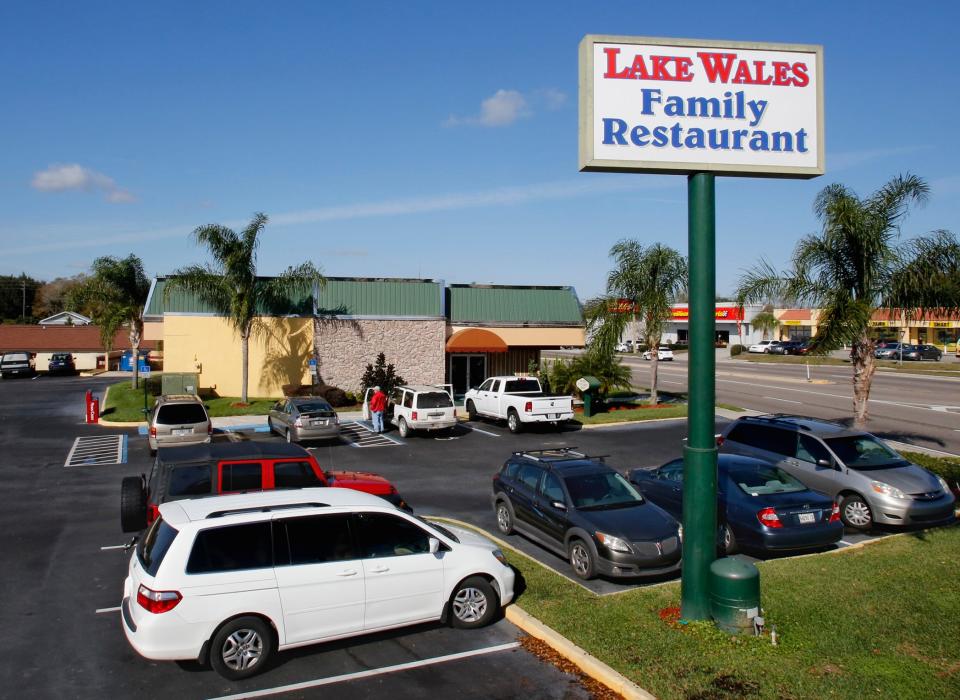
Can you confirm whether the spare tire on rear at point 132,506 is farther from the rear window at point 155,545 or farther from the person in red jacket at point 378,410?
the person in red jacket at point 378,410

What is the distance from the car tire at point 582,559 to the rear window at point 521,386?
1590 cm

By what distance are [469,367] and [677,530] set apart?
26.1 m

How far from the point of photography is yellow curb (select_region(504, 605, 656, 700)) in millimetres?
6836

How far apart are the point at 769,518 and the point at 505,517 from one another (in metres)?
4.27

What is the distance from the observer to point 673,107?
929 cm

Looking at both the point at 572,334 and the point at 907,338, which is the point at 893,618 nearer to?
the point at 572,334

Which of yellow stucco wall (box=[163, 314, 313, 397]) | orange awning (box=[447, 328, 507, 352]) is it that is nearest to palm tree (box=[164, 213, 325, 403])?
yellow stucco wall (box=[163, 314, 313, 397])

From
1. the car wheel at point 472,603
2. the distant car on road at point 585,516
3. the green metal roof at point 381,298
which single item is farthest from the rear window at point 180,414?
the car wheel at point 472,603

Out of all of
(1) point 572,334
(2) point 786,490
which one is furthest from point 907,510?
(1) point 572,334

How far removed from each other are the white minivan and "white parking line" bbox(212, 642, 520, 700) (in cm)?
34

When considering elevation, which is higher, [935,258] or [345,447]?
[935,258]

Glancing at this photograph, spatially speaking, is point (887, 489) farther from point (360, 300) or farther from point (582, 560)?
point (360, 300)

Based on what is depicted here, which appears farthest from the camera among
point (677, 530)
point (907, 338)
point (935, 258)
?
point (907, 338)

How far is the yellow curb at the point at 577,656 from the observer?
6836 millimetres
